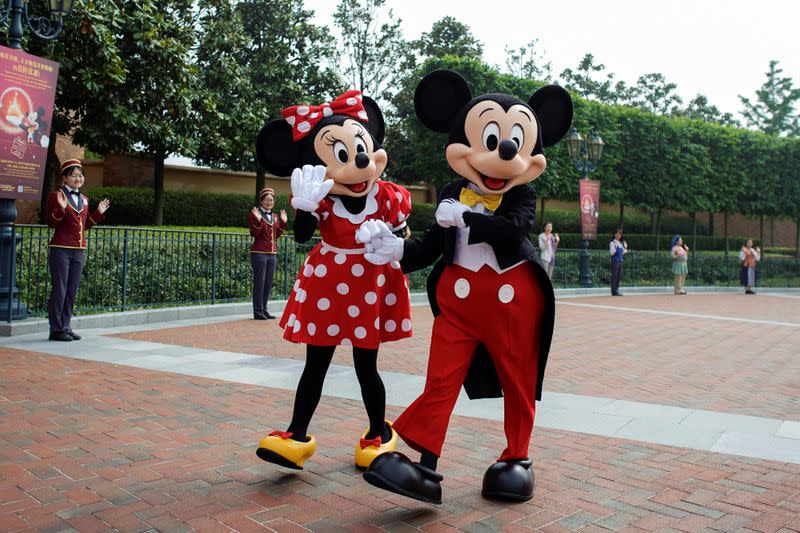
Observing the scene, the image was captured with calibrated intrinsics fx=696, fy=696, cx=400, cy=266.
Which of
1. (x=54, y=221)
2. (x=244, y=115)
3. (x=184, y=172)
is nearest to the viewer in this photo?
(x=54, y=221)

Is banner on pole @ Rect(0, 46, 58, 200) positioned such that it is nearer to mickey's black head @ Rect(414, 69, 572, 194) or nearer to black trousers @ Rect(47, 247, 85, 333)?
black trousers @ Rect(47, 247, 85, 333)

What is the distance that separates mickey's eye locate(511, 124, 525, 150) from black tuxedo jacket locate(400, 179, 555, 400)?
0.71 feet

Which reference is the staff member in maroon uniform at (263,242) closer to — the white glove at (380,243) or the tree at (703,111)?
the white glove at (380,243)

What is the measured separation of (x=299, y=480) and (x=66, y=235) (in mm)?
5370

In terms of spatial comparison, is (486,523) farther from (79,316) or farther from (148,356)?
(79,316)

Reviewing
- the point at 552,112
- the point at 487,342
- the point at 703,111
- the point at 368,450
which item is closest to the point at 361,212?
the point at 487,342

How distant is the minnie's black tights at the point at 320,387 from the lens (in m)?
3.58

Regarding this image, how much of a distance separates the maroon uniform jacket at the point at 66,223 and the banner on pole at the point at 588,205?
15055 mm

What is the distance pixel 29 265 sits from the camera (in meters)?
9.23

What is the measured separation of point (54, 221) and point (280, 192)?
908 inches

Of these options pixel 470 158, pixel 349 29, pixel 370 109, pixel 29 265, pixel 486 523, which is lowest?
pixel 486 523

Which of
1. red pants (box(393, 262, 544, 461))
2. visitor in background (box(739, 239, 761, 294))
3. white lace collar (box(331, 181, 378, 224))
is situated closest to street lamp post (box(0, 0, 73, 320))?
white lace collar (box(331, 181, 378, 224))

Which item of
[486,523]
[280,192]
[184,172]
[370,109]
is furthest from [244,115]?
[486,523]

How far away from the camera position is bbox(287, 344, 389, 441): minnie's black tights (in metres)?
3.58
